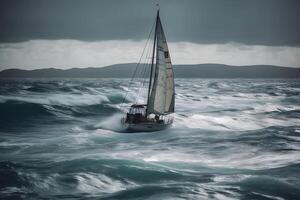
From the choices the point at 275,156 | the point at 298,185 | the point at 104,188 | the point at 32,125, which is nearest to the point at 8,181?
the point at 104,188

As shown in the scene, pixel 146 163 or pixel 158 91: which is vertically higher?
pixel 158 91

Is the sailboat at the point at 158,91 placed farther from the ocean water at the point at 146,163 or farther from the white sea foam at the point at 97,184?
the white sea foam at the point at 97,184

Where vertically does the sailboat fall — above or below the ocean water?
above

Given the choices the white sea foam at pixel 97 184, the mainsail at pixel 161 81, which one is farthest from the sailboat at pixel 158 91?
the white sea foam at pixel 97 184

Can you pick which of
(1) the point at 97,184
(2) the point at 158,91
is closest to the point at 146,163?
(1) the point at 97,184

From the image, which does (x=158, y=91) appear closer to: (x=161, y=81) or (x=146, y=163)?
(x=161, y=81)

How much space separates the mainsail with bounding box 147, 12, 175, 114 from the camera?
34.2 m

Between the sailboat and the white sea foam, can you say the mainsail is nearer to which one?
the sailboat

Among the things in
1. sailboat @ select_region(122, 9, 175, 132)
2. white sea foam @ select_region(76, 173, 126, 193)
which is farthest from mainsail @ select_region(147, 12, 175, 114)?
white sea foam @ select_region(76, 173, 126, 193)

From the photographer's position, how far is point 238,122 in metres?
48.6

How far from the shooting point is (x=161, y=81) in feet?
115

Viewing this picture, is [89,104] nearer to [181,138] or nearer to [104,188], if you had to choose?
[181,138]

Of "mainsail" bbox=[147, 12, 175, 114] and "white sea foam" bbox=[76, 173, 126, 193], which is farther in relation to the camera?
"mainsail" bbox=[147, 12, 175, 114]

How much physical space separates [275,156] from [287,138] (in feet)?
26.0
